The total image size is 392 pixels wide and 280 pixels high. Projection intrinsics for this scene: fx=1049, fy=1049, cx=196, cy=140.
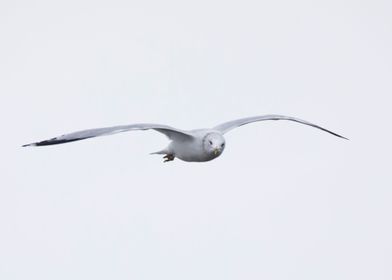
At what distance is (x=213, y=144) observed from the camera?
21.0 metres

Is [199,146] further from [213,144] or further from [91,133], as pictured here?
[91,133]

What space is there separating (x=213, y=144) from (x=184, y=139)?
820 millimetres

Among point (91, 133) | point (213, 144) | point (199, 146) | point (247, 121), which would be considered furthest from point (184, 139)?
point (91, 133)

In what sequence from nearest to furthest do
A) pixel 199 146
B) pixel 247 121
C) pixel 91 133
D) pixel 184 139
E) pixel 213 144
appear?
pixel 91 133
pixel 213 144
pixel 199 146
pixel 184 139
pixel 247 121

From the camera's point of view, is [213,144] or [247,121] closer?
[213,144]

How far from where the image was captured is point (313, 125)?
24.4 meters

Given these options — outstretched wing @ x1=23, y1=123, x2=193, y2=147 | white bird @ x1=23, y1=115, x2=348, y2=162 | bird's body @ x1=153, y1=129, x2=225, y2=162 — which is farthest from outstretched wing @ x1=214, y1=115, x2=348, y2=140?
outstretched wing @ x1=23, y1=123, x2=193, y2=147

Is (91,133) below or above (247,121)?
above

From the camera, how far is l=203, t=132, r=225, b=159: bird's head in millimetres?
21031

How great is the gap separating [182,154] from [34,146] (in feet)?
11.8

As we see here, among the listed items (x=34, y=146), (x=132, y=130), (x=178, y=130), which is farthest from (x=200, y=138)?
(x=34, y=146)

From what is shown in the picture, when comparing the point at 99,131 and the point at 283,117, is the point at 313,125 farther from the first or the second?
the point at 99,131

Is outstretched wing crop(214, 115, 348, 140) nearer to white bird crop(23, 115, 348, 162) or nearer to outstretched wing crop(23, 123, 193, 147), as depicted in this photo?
white bird crop(23, 115, 348, 162)

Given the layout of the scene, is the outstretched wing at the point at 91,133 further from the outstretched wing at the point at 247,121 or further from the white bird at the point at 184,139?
the outstretched wing at the point at 247,121
